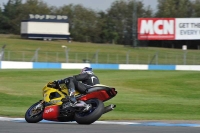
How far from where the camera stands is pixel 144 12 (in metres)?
99.5

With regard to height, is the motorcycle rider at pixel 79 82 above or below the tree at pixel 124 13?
below

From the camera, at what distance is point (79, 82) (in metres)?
11.8

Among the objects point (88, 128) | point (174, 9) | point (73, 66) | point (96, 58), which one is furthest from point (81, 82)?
point (174, 9)

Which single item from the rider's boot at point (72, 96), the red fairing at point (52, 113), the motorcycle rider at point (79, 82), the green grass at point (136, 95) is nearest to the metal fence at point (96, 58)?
the green grass at point (136, 95)

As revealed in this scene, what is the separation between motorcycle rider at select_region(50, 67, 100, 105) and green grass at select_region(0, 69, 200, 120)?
233 cm

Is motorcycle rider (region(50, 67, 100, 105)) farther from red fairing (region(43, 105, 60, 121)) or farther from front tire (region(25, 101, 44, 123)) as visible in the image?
front tire (region(25, 101, 44, 123))

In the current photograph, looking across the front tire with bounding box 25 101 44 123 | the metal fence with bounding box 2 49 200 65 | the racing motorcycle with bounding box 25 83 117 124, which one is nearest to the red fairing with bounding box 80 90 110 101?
the racing motorcycle with bounding box 25 83 117 124

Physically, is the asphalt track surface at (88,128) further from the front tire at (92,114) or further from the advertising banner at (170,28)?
the advertising banner at (170,28)

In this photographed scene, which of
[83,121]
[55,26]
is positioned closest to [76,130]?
[83,121]

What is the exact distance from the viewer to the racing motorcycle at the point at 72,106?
11445 millimetres

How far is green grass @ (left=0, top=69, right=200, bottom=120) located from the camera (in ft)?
51.8

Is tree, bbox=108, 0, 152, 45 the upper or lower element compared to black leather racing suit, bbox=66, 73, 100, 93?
upper

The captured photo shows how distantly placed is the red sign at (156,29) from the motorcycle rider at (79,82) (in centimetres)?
5022

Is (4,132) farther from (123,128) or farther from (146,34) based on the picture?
(146,34)
